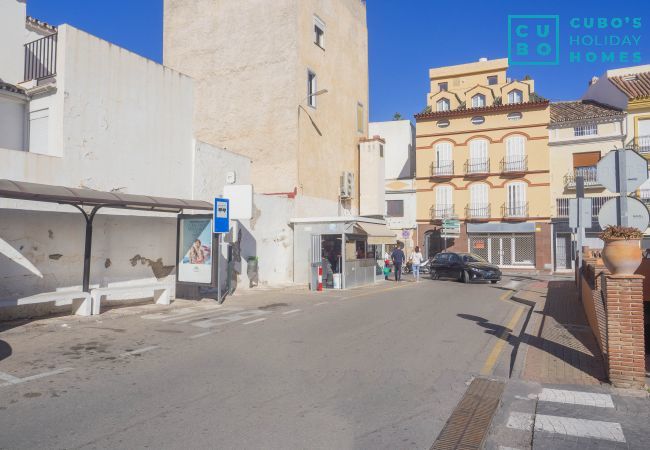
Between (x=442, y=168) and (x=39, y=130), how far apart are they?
106 feet

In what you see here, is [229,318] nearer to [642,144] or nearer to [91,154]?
[91,154]

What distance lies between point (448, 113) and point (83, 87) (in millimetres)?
32390

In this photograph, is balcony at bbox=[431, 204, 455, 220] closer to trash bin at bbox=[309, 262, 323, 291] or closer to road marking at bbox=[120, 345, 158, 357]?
trash bin at bbox=[309, 262, 323, 291]

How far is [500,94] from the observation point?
39406 mm

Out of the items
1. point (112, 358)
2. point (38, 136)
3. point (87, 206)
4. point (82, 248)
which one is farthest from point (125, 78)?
point (112, 358)

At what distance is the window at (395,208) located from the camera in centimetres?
4281

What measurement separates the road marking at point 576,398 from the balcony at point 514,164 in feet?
112

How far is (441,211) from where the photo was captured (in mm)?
39969

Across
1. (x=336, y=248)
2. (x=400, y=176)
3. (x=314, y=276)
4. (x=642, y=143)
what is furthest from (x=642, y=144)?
(x=314, y=276)

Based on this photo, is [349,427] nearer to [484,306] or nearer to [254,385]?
[254,385]

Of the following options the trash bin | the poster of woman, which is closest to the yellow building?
the trash bin

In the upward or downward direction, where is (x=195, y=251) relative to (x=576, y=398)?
upward

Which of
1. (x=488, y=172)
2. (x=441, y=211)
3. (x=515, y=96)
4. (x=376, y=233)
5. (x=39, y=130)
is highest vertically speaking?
(x=515, y=96)

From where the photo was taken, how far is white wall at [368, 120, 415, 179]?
45469 mm
